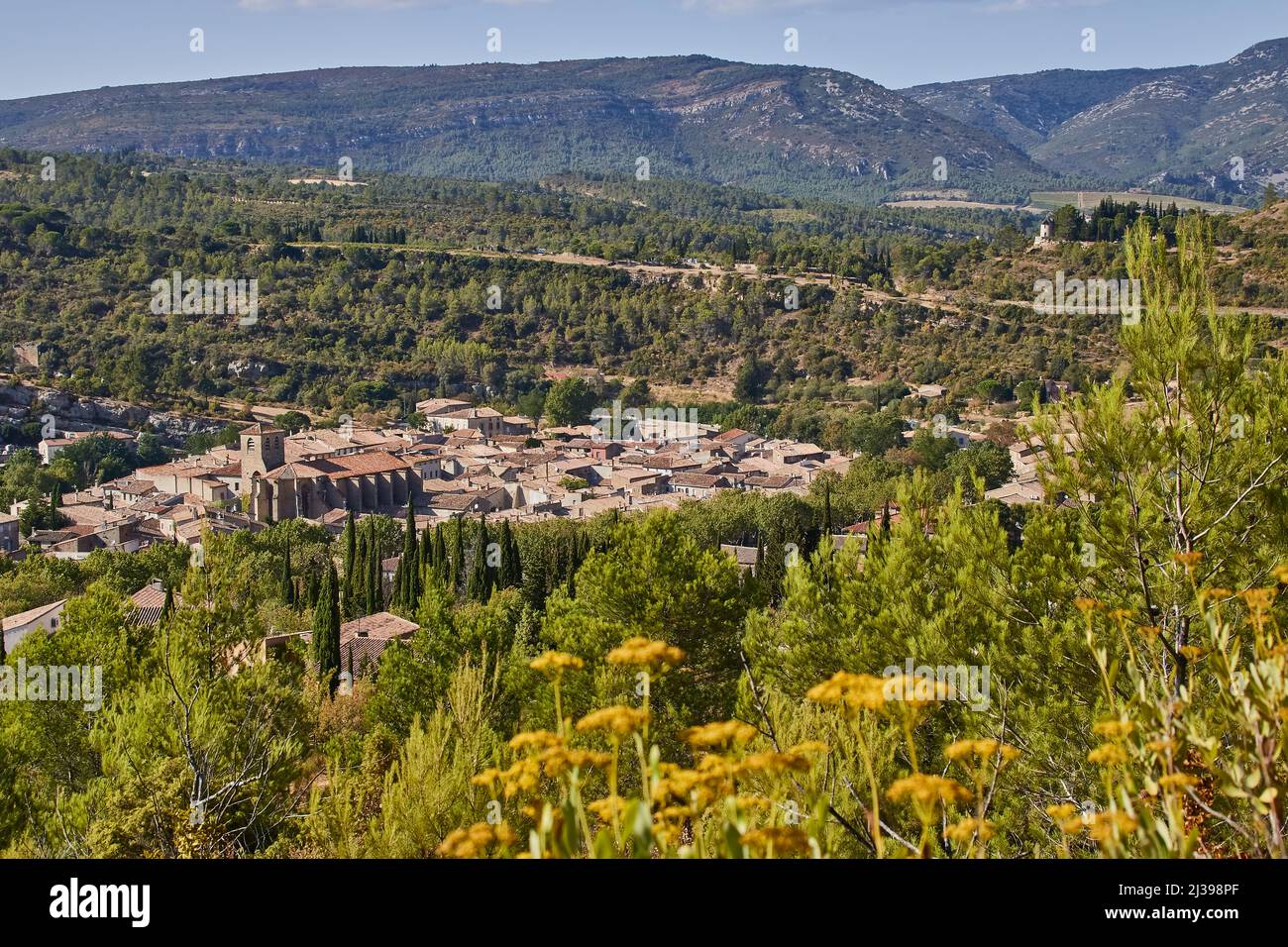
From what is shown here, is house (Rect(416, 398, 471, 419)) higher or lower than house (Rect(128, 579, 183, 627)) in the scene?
higher

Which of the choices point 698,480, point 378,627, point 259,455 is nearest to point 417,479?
point 259,455

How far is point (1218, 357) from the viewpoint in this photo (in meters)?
7.50

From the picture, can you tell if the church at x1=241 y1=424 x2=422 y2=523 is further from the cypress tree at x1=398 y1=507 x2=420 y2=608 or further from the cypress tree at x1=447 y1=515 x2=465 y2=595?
the cypress tree at x1=398 y1=507 x2=420 y2=608

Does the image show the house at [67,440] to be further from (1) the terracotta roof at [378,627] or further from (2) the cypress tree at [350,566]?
(1) the terracotta roof at [378,627]

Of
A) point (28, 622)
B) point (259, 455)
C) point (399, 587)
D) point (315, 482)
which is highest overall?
point (259, 455)

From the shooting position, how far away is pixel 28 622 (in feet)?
73.2

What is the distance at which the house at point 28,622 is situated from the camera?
21.8 meters

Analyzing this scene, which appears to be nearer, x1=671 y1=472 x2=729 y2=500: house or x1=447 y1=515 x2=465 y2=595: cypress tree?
x1=447 y1=515 x2=465 y2=595: cypress tree

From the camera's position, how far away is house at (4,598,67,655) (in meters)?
21.8

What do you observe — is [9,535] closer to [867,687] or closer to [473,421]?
[473,421]
